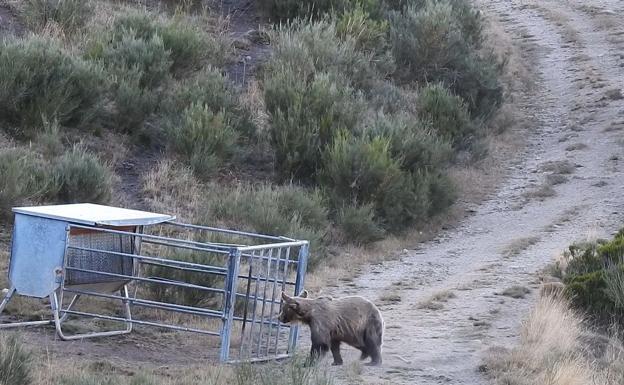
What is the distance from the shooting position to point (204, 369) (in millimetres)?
8977

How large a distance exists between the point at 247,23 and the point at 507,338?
562 inches

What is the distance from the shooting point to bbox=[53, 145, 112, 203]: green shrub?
47.8ft

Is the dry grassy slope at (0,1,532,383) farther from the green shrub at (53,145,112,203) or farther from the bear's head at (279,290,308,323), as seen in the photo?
the bear's head at (279,290,308,323)

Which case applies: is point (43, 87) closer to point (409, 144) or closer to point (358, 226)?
point (358, 226)

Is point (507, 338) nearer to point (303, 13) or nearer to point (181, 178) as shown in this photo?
point (181, 178)

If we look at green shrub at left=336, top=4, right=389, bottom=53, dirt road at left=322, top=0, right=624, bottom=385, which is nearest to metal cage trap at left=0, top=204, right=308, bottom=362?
dirt road at left=322, top=0, right=624, bottom=385

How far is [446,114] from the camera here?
73.8 ft

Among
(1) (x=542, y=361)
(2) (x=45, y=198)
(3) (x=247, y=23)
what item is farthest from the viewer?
(3) (x=247, y=23)

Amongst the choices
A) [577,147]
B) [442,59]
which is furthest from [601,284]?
[442,59]

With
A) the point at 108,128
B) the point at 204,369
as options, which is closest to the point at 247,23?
the point at 108,128

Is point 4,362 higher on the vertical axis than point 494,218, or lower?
higher

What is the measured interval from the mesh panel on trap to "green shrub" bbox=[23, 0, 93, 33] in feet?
33.5

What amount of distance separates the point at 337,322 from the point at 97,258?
2286 millimetres

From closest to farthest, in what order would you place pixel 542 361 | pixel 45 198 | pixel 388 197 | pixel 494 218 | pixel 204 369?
pixel 204 369 → pixel 542 361 → pixel 45 198 → pixel 388 197 → pixel 494 218
